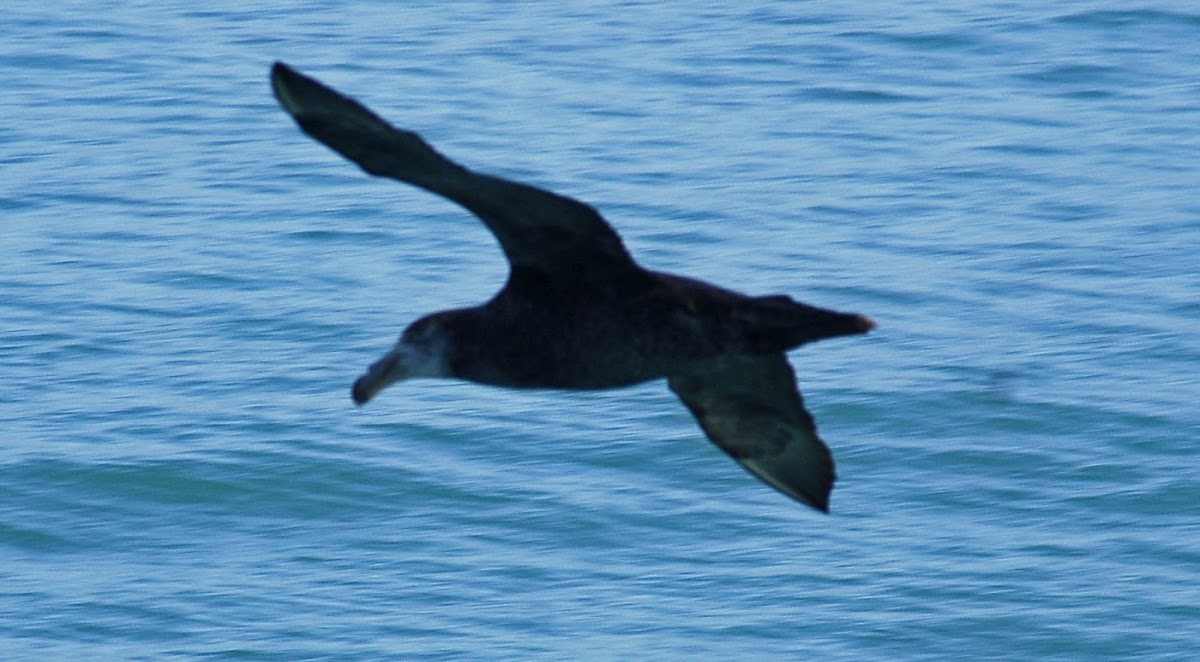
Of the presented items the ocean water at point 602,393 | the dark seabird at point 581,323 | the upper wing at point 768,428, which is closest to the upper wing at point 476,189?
the dark seabird at point 581,323

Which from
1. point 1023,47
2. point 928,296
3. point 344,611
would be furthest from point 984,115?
point 344,611

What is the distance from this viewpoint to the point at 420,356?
6688 millimetres

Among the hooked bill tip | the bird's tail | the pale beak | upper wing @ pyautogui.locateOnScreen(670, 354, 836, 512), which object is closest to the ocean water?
upper wing @ pyautogui.locateOnScreen(670, 354, 836, 512)

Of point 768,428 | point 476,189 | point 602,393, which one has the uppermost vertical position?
point 476,189

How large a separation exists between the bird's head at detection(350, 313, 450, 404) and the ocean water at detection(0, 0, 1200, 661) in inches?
143

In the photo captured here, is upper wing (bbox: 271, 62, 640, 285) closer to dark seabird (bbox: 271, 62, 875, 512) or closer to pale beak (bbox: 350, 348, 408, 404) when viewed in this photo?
dark seabird (bbox: 271, 62, 875, 512)

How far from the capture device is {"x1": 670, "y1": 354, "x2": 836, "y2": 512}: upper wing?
7.48 m

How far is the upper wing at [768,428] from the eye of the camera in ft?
24.5

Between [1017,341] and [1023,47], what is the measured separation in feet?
23.4

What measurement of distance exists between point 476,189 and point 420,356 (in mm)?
667

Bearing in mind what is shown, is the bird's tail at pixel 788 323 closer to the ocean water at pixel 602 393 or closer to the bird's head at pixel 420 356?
the bird's head at pixel 420 356

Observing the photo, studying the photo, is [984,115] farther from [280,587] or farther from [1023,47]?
[280,587]

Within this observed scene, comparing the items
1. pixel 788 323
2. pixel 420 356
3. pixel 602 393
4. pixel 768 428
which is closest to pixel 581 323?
pixel 420 356

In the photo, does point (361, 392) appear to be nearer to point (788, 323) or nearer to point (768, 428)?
point (788, 323)
